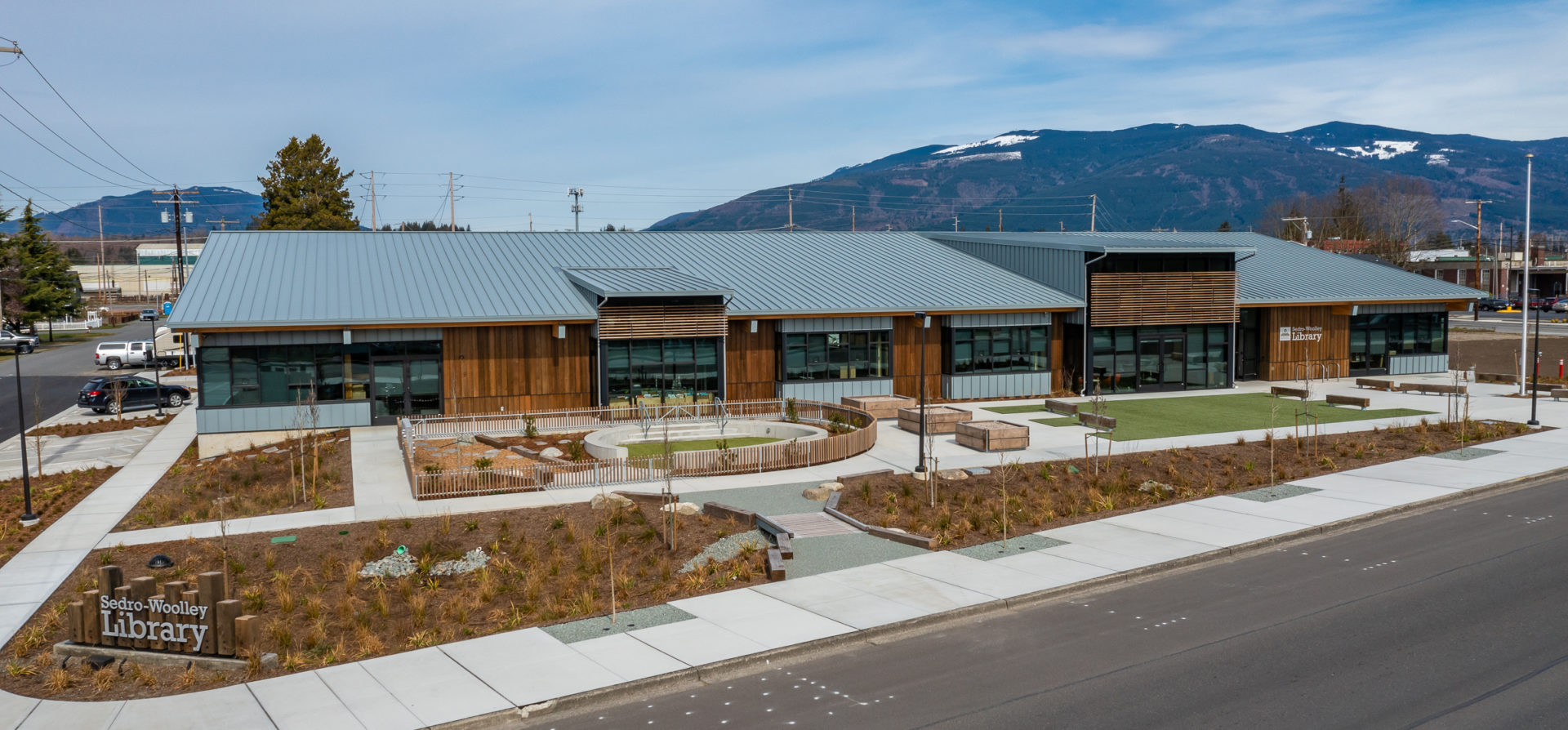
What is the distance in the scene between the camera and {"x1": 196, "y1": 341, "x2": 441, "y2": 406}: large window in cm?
3272

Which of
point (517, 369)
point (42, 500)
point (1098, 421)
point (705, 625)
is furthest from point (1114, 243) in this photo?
point (42, 500)

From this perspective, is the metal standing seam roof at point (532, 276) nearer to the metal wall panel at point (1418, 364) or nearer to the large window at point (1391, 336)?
the large window at point (1391, 336)

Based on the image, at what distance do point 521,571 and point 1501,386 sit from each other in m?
44.6

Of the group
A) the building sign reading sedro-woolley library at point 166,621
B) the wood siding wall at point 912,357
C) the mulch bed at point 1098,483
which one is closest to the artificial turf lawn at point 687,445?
the mulch bed at point 1098,483

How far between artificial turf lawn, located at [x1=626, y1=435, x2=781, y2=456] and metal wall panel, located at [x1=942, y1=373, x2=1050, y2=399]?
434 inches

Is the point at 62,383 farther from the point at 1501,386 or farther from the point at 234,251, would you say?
the point at 1501,386

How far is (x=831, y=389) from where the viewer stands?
39.3 metres

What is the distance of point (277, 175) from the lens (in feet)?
232

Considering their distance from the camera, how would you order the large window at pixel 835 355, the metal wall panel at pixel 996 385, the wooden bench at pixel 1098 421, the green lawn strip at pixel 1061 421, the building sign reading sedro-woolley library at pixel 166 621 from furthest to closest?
the metal wall panel at pixel 996 385 → the large window at pixel 835 355 → the green lawn strip at pixel 1061 421 → the wooden bench at pixel 1098 421 → the building sign reading sedro-woolley library at pixel 166 621

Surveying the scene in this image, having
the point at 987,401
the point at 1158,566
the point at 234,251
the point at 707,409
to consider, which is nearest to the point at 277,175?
the point at 234,251

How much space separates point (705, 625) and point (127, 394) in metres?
36.2

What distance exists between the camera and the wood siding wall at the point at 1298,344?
47.4 m

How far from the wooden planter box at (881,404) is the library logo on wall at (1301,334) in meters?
20.1

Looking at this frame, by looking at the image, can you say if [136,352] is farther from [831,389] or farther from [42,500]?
[831,389]
